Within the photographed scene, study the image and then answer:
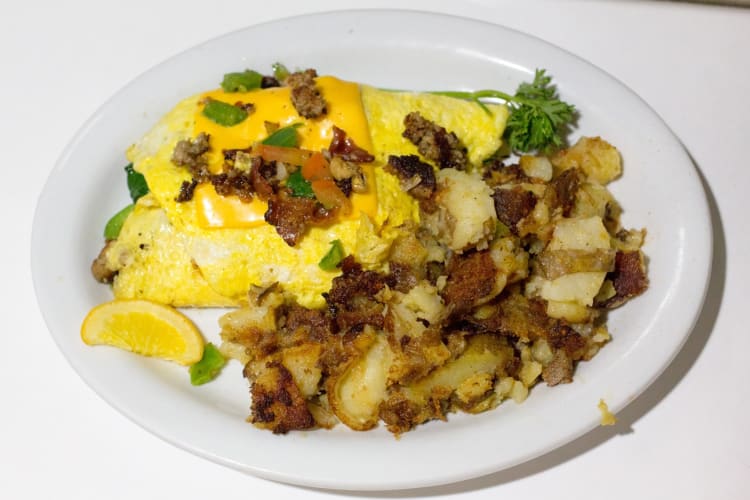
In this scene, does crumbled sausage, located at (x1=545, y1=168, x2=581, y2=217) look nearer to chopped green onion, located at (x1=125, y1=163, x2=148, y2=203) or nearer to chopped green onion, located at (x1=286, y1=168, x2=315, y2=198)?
chopped green onion, located at (x1=286, y1=168, x2=315, y2=198)

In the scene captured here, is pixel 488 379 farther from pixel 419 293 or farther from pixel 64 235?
pixel 64 235

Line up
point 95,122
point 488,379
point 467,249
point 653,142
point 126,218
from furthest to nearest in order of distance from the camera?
point 95,122 < point 126,218 < point 653,142 < point 467,249 < point 488,379

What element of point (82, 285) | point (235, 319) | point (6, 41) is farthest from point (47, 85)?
point (235, 319)

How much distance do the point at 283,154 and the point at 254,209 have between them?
0.93 feet

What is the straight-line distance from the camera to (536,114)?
10.6 feet

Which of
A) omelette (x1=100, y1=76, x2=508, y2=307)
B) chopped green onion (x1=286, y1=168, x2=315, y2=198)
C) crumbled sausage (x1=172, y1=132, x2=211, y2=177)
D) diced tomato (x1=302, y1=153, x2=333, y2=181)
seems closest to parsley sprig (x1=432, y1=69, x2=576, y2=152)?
omelette (x1=100, y1=76, x2=508, y2=307)

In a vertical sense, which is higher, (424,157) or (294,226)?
(424,157)

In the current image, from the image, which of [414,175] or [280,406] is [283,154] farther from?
[280,406]

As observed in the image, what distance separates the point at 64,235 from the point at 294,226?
4.12ft

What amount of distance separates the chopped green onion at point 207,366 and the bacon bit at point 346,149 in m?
1.09

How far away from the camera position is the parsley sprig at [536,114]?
323 cm

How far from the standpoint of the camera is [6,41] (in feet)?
14.4

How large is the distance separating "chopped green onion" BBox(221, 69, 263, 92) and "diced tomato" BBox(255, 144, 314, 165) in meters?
0.47

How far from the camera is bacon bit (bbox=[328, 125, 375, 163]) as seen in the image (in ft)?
9.87
